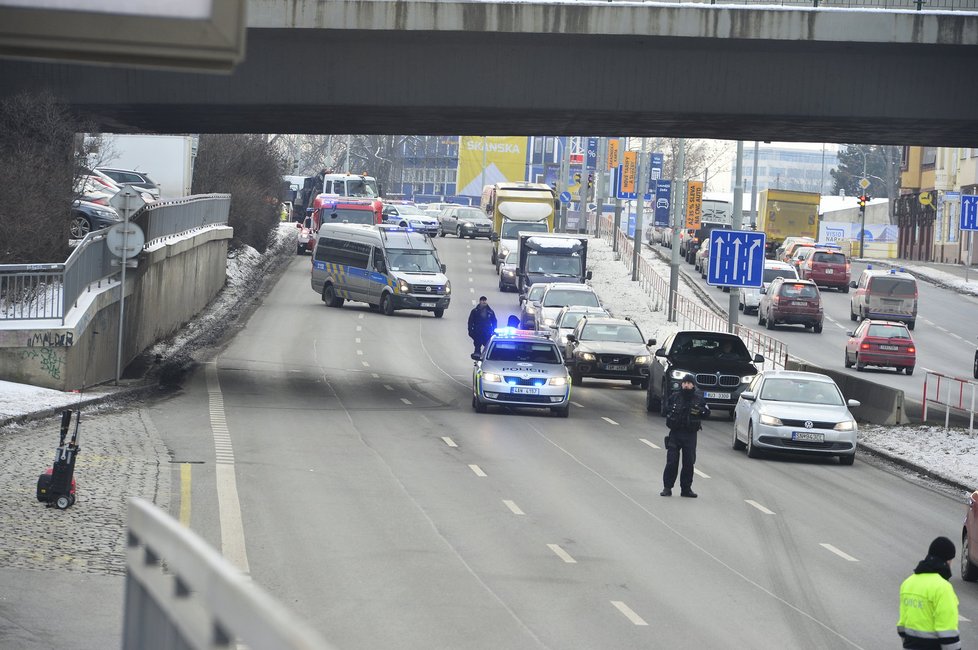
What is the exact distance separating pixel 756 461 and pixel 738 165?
1690 cm

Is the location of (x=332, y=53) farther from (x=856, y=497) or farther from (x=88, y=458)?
(x=856, y=497)

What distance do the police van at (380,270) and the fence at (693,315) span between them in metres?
8.42

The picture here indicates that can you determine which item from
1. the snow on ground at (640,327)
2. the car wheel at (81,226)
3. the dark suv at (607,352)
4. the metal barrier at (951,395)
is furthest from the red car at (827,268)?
the car wheel at (81,226)

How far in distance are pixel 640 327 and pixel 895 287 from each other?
388 inches

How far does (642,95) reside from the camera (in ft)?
91.2

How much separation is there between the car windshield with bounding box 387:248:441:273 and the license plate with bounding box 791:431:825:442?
28.8 metres

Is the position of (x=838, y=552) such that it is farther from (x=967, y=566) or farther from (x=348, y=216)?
(x=348, y=216)

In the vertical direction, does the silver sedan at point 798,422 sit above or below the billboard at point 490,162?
below

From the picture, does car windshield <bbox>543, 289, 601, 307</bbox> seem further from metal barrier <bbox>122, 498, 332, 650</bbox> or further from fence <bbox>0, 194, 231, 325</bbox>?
metal barrier <bbox>122, 498, 332, 650</bbox>

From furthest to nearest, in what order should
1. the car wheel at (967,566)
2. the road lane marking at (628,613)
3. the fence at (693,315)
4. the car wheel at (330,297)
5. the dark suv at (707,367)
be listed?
the car wheel at (330,297)
the fence at (693,315)
the dark suv at (707,367)
the car wheel at (967,566)
the road lane marking at (628,613)

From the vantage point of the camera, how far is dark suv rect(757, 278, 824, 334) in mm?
54781

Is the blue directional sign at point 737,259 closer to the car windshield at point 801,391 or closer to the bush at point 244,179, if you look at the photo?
the car windshield at point 801,391

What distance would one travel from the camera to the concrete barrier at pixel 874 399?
1220 inches

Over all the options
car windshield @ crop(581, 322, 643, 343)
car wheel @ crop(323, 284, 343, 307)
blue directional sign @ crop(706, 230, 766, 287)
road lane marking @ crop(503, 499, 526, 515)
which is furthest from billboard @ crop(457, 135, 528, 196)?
road lane marking @ crop(503, 499, 526, 515)
